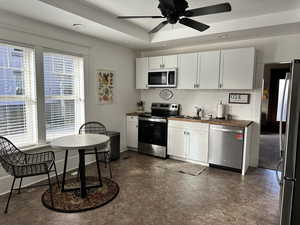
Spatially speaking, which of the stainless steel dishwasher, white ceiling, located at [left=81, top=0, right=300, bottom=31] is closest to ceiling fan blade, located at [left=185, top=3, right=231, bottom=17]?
white ceiling, located at [left=81, top=0, right=300, bottom=31]

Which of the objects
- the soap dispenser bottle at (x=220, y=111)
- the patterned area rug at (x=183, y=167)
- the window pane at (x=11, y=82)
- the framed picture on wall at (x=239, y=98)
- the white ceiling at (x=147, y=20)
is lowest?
the patterned area rug at (x=183, y=167)

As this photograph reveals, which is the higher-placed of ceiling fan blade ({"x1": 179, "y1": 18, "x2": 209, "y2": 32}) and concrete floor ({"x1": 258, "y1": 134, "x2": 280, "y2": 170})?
ceiling fan blade ({"x1": 179, "y1": 18, "x2": 209, "y2": 32})

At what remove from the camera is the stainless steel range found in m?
4.43

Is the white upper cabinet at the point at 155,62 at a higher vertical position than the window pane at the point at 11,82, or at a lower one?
higher

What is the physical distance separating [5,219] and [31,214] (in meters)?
0.25

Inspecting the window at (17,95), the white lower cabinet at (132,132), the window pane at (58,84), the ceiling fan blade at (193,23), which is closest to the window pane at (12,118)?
the window at (17,95)

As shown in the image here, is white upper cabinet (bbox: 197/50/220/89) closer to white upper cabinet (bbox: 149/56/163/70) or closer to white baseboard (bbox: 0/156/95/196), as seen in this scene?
white upper cabinet (bbox: 149/56/163/70)

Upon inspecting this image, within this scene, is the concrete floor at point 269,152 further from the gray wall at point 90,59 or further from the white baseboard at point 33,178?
the white baseboard at point 33,178

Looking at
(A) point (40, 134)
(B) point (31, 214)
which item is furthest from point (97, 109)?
(B) point (31, 214)

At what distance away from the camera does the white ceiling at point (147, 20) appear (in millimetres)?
2660

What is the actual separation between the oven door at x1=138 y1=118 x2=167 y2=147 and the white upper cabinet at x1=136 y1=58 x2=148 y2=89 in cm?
91

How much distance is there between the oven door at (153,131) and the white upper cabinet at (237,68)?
150 cm

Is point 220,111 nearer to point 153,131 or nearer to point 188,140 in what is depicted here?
point 188,140

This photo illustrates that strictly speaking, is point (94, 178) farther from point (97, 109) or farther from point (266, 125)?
point (266, 125)
